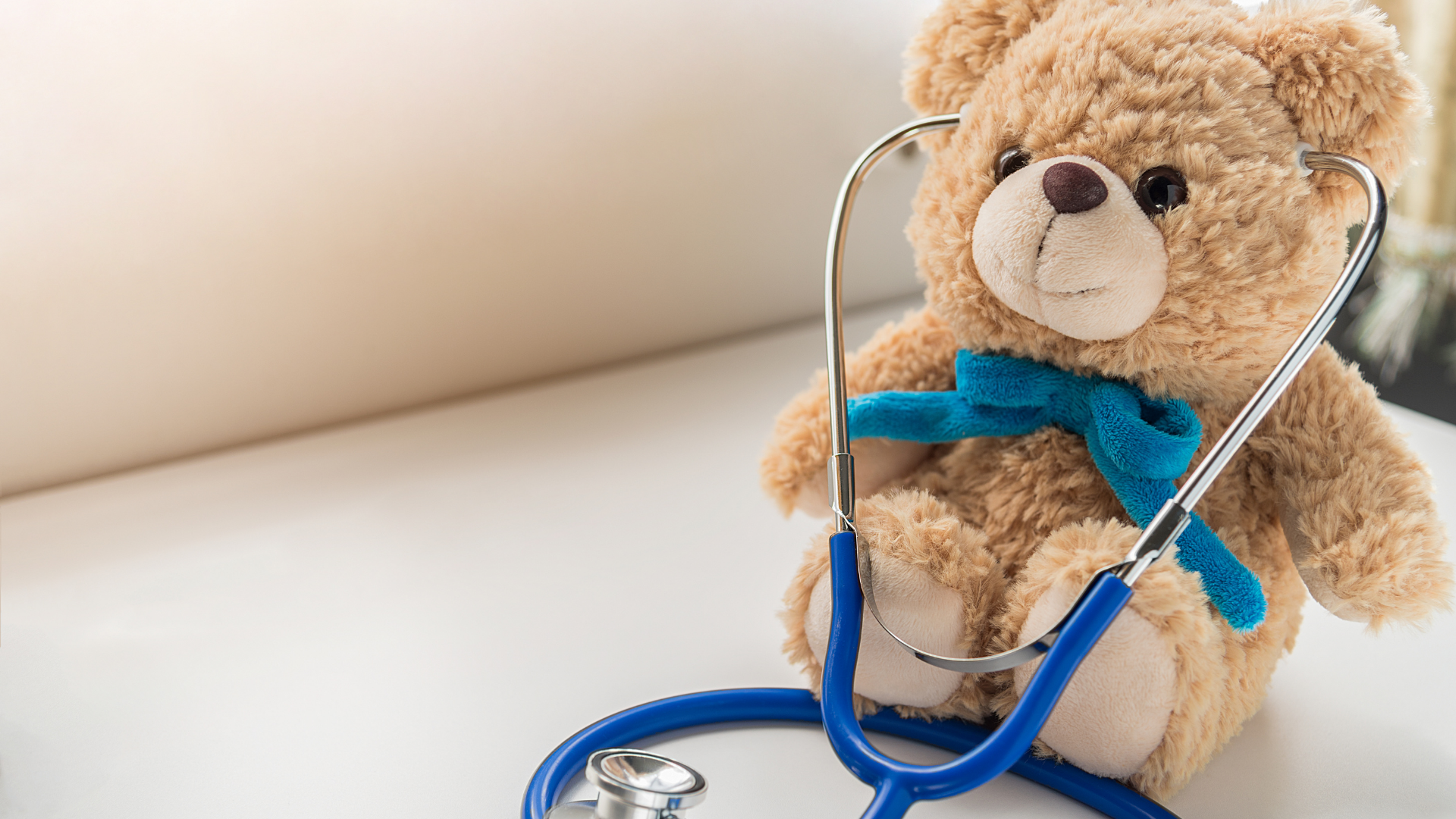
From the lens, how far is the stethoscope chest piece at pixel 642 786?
344mm

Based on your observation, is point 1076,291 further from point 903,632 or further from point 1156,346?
point 903,632

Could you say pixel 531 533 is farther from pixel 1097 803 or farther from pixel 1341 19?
pixel 1341 19

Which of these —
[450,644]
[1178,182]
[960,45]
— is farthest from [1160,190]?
[450,644]

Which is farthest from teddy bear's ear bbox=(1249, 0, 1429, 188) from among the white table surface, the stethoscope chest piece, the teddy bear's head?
the stethoscope chest piece

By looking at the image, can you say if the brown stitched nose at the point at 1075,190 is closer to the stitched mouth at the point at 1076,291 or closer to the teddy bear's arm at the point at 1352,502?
the stitched mouth at the point at 1076,291

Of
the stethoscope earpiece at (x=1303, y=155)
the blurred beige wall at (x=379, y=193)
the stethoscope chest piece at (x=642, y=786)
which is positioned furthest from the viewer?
the blurred beige wall at (x=379, y=193)

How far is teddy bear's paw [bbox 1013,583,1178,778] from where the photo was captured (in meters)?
0.42

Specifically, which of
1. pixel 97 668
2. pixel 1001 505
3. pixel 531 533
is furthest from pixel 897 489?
pixel 97 668

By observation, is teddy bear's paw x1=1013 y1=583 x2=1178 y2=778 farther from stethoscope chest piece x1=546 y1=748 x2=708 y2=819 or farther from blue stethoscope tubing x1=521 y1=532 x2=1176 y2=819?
stethoscope chest piece x1=546 y1=748 x2=708 y2=819

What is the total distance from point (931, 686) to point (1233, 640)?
13 cm

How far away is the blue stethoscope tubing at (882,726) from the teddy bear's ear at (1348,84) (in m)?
0.23

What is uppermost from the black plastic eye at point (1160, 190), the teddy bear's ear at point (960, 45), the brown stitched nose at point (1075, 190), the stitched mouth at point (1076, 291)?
the teddy bear's ear at point (960, 45)

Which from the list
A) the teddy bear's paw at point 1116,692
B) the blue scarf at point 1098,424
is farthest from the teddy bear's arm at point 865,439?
the teddy bear's paw at point 1116,692

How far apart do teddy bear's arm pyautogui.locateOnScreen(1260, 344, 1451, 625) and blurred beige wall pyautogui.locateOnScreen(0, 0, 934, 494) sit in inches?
13.0
